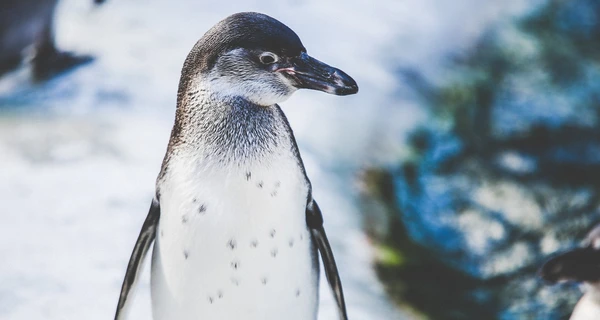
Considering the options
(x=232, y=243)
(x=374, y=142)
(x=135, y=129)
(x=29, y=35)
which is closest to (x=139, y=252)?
(x=232, y=243)

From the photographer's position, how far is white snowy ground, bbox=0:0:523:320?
5.13 feet

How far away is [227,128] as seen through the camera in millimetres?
951

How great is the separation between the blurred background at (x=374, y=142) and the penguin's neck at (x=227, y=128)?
0.60m

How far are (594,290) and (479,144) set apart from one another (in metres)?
0.87

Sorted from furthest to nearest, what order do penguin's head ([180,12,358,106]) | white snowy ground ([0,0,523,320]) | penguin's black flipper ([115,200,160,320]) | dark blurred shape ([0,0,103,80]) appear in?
dark blurred shape ([0,0,103,80]), white snowy ground ([0,0,523,320]), penguin's black flipper ([115,200,160,320]), penguin's head ([180,12,358,106])

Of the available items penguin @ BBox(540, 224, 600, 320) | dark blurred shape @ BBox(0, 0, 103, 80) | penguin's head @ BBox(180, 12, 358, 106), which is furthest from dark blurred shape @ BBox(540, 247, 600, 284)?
dark blurred shape @ BBox(0, 0, 103, 80)

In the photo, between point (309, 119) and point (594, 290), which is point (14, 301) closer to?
point (309, 119)

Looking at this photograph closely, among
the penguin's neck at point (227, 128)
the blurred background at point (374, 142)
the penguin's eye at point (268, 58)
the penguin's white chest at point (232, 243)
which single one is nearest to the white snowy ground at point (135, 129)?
the blurred background at point (374, 142)

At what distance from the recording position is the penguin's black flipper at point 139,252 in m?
1.05

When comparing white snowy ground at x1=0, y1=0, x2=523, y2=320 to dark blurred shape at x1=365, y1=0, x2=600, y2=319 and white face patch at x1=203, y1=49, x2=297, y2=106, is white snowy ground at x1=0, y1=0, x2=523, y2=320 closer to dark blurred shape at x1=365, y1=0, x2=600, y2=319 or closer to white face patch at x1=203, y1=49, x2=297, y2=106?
dark blurred shape at x1=365, y1=0, x2=600, y2=319

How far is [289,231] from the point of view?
100 centimetres

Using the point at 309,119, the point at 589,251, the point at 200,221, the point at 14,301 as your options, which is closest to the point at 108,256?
the point at 14,301

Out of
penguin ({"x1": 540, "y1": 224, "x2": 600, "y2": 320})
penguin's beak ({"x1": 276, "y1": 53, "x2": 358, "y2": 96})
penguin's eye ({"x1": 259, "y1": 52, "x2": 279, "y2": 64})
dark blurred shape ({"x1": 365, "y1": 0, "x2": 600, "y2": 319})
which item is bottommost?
penguin ({"x1": 540, "y1": 224, "x2": 600, "y2": 320})

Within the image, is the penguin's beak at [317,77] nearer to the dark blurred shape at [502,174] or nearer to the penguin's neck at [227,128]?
the penguin's neck at [227,128]
